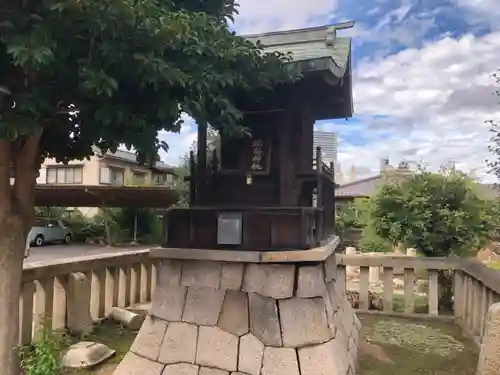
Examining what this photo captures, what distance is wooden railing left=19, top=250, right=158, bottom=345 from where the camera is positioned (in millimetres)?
3758

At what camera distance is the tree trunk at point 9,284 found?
2.91 metres

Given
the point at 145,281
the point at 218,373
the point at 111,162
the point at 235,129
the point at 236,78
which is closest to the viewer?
the point at 236,78

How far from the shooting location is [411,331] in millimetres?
5250

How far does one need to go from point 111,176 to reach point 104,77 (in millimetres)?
21621

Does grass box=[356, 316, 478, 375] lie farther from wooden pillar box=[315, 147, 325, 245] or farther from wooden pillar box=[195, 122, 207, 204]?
wooden pillar box=[195, 122, 207, 204]

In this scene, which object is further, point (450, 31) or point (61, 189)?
point (61, 189)

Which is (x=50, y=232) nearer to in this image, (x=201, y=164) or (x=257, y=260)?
(x=201, y=164)

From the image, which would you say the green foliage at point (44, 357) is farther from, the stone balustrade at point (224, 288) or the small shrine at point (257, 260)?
the small shrine at point (257, 260)

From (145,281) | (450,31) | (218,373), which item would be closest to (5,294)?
(218,373)

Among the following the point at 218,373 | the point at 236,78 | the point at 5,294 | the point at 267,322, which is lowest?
the point at 218,373

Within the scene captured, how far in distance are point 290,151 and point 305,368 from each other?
1.61 m

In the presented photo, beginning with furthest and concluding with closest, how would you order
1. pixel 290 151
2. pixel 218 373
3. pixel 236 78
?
1. pixel 290 151
2. pixel 218 373
3. pixel 236 78

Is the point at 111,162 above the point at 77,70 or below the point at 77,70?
above

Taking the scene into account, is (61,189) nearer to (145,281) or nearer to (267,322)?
(145,281)
